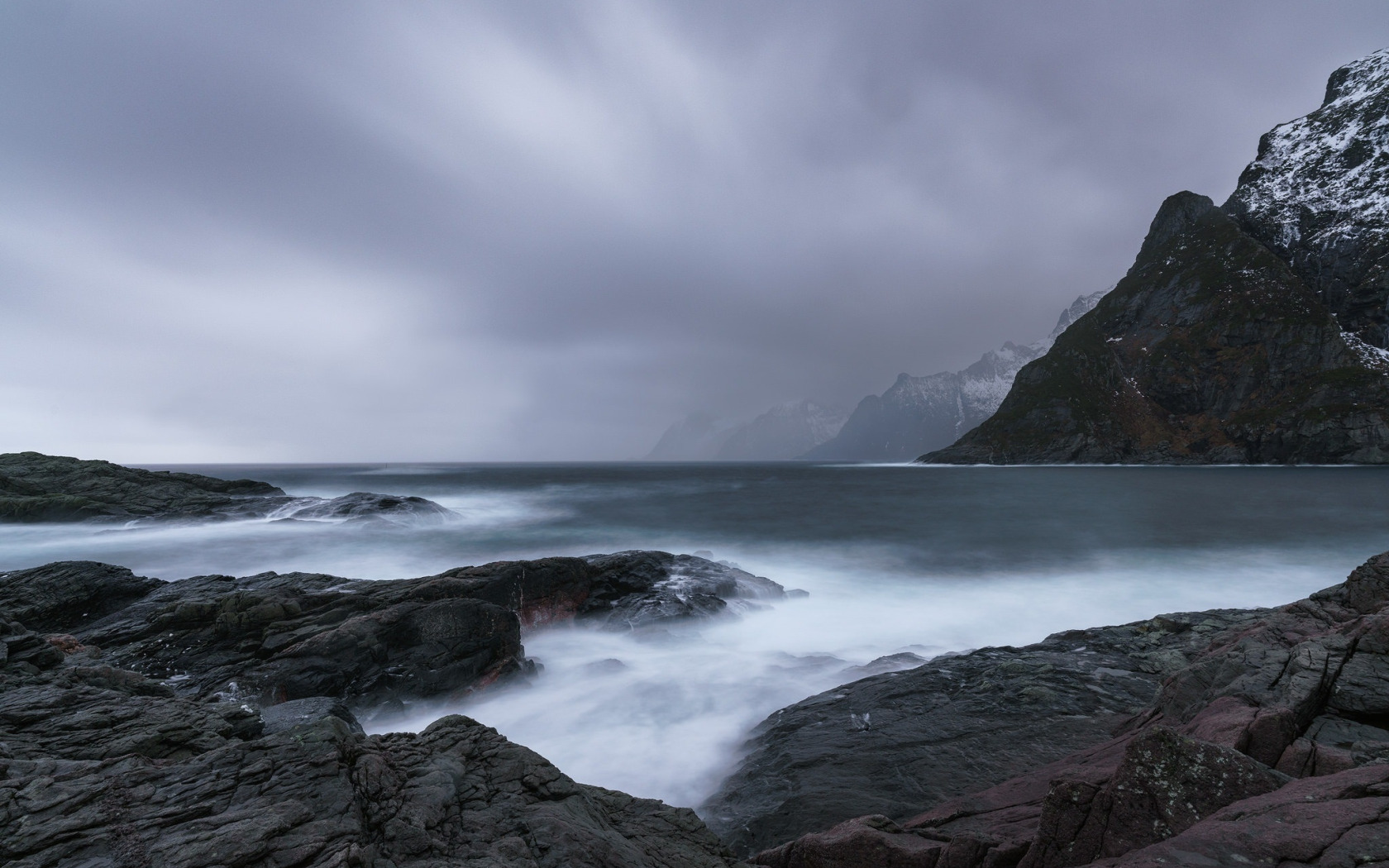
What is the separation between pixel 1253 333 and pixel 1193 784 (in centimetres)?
15555

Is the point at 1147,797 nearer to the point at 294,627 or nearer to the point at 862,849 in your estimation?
the point at 862,849

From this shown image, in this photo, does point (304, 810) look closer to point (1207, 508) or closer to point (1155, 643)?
point (1155, 643)

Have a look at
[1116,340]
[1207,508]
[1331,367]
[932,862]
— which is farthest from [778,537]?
[1116,340]

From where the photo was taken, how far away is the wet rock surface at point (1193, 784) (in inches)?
133

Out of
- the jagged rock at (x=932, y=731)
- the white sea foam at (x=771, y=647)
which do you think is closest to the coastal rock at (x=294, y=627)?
the white sea foam at (x=771, y=647)

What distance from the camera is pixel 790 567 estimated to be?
25.4 metres

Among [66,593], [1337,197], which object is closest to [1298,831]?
[66,593]

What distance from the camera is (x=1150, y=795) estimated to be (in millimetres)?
4105

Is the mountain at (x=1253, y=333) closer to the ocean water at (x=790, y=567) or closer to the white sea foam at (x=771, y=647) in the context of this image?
the ocean water at (x=790, y=567)

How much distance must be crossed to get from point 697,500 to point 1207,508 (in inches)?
1660

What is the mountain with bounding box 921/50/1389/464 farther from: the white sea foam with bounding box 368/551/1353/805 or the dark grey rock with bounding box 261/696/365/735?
the dark grey rock with bounding box 261/696/365/735

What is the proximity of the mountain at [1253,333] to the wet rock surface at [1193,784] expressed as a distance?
137474 mm

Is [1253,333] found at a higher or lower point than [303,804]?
higher

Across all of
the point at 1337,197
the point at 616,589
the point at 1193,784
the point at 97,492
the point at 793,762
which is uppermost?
the point at 1337,197
